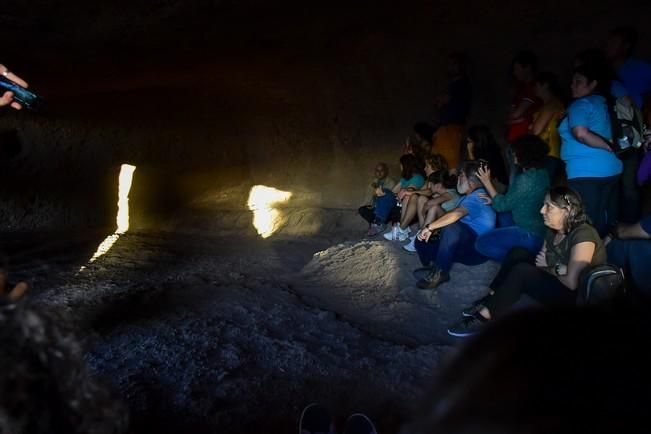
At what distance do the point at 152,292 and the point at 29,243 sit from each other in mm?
2976

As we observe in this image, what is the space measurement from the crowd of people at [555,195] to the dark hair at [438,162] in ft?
1.07

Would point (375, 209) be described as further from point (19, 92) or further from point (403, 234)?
point (19, 92)

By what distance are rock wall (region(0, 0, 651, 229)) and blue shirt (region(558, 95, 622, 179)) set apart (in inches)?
70.2

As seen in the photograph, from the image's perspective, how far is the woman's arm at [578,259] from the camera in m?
2.39

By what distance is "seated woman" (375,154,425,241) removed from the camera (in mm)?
4633

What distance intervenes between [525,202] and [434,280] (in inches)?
31.8

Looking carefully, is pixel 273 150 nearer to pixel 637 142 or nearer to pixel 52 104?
pixel 52 104

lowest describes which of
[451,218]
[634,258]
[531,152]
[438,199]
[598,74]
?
[634,258]

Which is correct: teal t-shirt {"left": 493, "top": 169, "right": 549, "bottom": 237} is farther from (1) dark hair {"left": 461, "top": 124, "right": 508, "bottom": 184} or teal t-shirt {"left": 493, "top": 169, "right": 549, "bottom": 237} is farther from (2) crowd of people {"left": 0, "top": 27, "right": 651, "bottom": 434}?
(1) dark hair {"left": 461, "top": 124, "right": 508, "bottom": 184}

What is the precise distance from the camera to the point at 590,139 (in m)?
2.97

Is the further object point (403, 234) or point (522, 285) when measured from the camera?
point (403, 234)

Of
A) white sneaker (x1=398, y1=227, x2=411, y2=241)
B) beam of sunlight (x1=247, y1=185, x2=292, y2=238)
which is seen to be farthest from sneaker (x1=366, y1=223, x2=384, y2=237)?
beam of sunlight (x1=247, y1=185, x2=292, y2=238)

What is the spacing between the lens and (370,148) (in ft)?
22.0

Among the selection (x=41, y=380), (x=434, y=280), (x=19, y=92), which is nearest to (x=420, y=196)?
(x=434, y=280)
